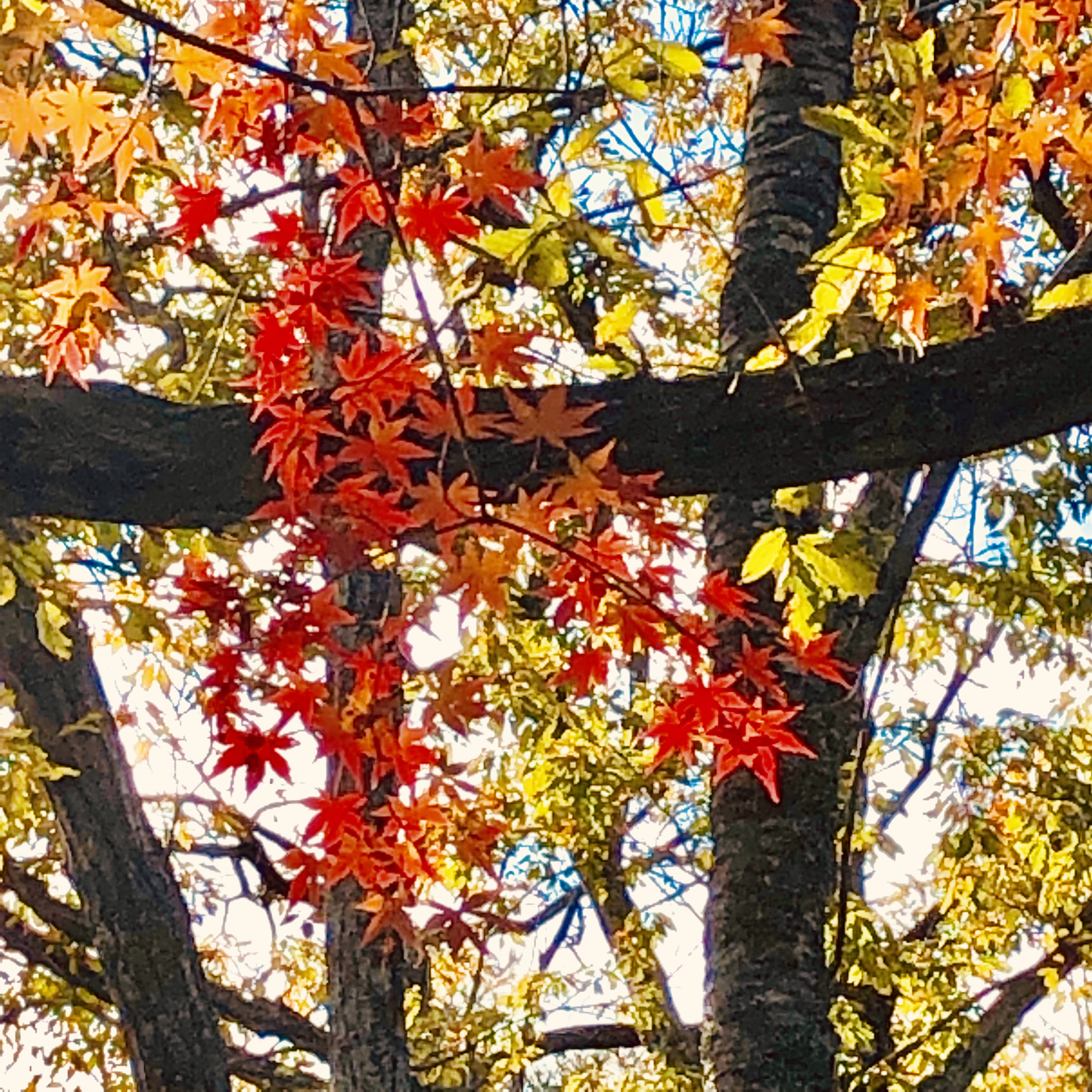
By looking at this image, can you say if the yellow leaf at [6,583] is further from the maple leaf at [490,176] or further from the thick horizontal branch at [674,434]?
the maple leaf at [490,176]

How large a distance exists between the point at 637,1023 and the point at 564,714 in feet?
2.85

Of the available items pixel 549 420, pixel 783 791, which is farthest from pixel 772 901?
pixel 549 420

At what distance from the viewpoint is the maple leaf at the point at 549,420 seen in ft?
4.41

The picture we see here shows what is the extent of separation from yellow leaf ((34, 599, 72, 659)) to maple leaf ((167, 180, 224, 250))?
687 millimetres

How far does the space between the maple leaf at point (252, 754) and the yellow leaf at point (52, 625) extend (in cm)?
Answer: 75

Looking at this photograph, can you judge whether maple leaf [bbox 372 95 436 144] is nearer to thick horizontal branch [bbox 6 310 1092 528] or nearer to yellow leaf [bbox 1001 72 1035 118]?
thick horizontal branch [bbox 6 310 1092 528]

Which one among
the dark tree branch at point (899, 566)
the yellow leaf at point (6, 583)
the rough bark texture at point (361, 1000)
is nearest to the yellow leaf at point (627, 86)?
the dark tree branch at point (899, 566)

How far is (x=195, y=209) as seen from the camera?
5.45 ft

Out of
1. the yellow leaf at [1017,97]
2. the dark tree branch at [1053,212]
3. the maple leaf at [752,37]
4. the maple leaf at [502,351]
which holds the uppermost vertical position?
the dark tree branch at [1053,212]

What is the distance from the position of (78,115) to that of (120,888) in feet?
4.72

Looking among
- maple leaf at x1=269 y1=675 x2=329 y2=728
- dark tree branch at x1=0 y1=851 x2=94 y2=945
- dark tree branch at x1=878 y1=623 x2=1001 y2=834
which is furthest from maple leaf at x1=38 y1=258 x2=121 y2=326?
dark tree branch at x1=878 y1=623 x2=1001 y2=834

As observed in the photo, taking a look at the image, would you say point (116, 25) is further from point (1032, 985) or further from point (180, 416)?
point (1032, 985)

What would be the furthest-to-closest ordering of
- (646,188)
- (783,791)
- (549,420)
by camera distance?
(783,791), (646,188), (549,420)

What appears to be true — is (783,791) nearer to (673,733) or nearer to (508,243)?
(673,733)
